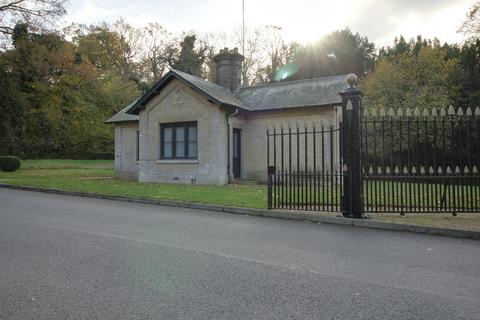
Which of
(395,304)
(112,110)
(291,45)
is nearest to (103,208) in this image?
(395,304)

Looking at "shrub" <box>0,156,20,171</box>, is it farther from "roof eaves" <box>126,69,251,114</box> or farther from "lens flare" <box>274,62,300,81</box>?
"lens flare" <box>274,62,300,81</box>

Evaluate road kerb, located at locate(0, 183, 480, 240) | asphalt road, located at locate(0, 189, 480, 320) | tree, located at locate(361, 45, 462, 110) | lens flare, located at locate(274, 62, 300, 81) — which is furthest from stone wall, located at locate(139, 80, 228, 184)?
lens flare, located at locate(274, 62, 300, 81)

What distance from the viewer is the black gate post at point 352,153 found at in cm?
863

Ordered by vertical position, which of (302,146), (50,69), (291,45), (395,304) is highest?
(291,45)

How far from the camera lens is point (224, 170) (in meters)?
18.3

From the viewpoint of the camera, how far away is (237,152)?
20.0m

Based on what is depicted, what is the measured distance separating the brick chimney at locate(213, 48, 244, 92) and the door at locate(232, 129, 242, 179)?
407 centimetres

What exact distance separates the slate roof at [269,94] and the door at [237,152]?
1441 millimetres

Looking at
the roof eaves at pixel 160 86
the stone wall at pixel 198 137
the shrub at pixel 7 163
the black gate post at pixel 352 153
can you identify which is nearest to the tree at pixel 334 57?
the roof eaves at pixel 160 86

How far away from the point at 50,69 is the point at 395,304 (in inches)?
1412

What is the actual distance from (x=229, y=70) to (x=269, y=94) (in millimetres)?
3553

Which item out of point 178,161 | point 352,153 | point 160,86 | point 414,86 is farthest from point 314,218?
point 414,86

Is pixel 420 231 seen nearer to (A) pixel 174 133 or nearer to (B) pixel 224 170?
(B) pixel 224 170

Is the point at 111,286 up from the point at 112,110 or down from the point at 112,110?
down
